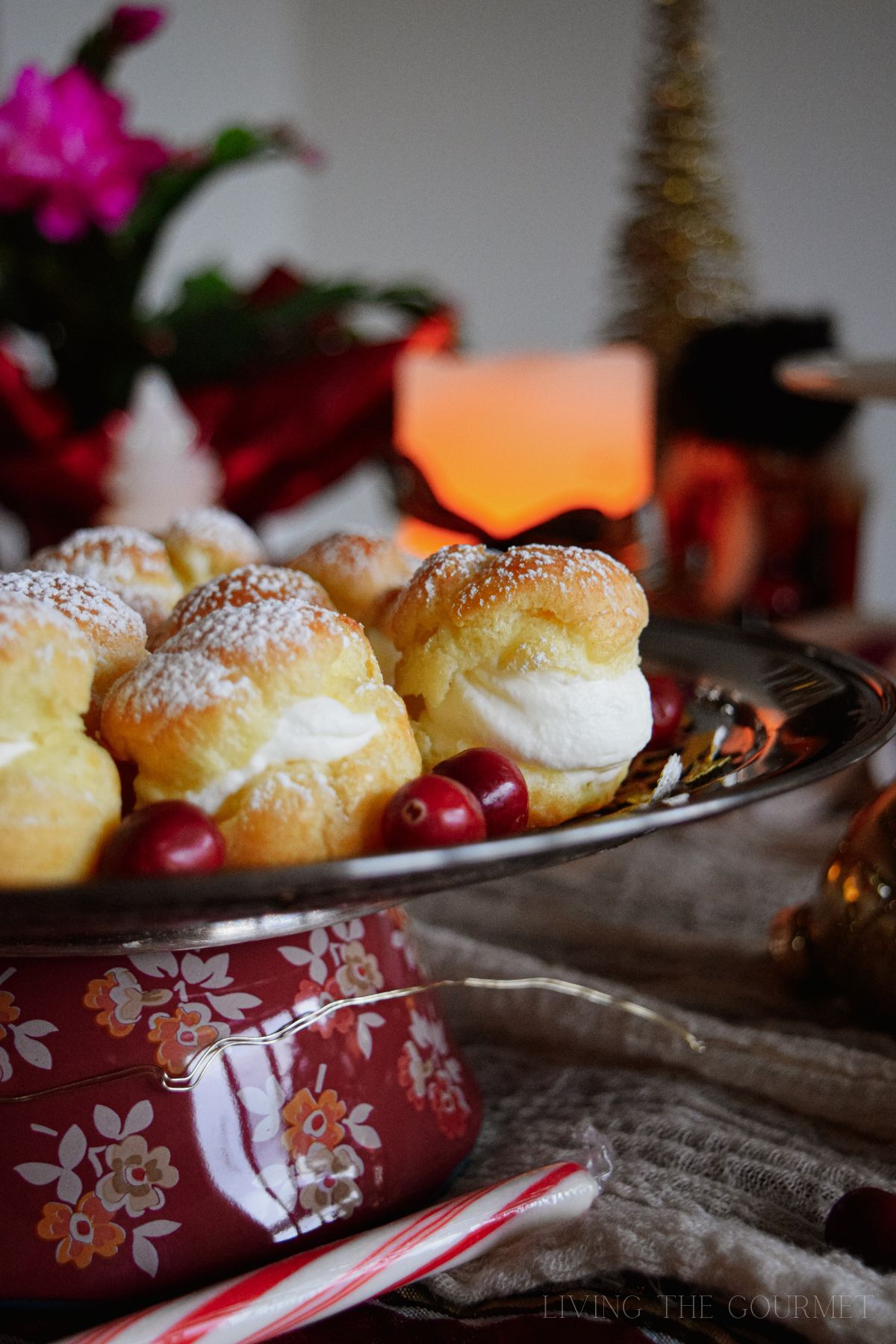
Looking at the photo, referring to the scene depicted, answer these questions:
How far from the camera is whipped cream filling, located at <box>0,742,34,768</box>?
1.49 feet

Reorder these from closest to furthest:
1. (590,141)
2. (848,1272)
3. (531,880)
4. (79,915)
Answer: (79,915) → (848,1272) → (531,880) → (590,141)

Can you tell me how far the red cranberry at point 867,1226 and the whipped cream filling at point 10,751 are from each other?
0.39 meters

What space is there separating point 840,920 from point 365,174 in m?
2.64

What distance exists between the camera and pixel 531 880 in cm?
96

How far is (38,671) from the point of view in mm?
460

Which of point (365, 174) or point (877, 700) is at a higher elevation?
point (877, 700)

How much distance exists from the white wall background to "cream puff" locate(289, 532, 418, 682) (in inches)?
61.3

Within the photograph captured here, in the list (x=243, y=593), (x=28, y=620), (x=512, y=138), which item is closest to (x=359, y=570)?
(x=243, y=593)

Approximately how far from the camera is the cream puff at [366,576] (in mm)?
632

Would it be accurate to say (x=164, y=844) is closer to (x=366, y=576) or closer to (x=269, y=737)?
(x=269, y=737)

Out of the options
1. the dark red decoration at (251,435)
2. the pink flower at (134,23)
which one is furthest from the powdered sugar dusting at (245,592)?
the pink flower at (134,23)

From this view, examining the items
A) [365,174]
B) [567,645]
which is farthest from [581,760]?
[365,174]

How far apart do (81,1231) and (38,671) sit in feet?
0.77

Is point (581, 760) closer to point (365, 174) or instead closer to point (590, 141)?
point (590, 141)
